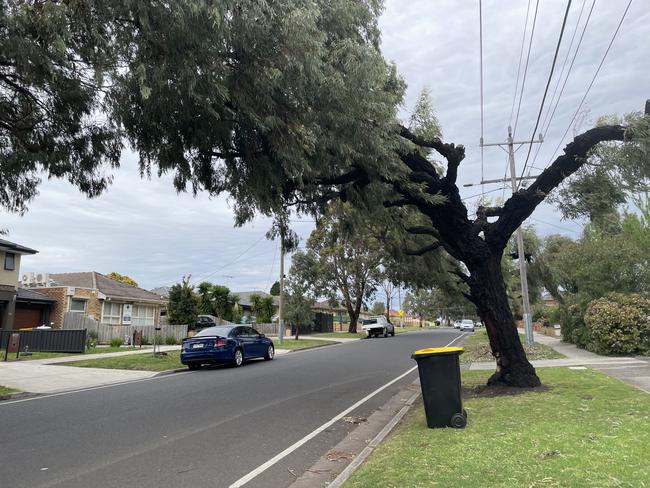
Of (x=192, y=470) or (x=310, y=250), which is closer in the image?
(x=192, y=470)

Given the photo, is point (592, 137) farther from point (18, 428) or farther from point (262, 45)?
point (18, 428)

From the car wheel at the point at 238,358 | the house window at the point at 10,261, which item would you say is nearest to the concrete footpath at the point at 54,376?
the car wheel at the point at 238,358

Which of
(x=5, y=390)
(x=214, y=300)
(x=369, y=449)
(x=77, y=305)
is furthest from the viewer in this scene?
(x=214, y=300)

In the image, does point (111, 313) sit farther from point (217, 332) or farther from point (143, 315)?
point (217, 332)

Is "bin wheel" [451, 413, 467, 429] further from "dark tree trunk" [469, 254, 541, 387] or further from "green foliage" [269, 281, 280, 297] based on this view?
"green foliage" [269, 281, 280, 297]

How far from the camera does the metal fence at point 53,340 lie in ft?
71.1

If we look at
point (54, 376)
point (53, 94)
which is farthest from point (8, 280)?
point (53, 94)

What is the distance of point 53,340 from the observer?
2186cm

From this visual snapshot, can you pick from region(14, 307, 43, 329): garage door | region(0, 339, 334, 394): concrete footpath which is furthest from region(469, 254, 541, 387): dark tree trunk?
region(14, 307, 43, 329): garage door

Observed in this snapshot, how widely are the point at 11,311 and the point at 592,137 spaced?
26875 mm

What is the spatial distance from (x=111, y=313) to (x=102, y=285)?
2.16 metres

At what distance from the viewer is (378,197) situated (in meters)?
11.1

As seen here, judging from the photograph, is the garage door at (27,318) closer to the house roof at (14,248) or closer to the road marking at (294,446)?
the house roof at (14,248)

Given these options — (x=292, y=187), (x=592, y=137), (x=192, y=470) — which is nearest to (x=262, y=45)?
(x=292, y=187)
